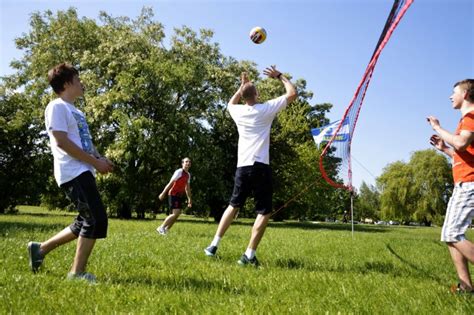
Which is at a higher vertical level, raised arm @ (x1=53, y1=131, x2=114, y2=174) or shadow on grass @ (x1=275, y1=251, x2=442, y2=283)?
raised arm @ (x1=53, y1=131, x2=114, y2=174)

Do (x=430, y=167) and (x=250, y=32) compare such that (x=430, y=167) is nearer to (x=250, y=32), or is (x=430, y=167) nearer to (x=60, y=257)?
(x=250, y=32)

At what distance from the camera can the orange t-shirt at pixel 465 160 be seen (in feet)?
13.9

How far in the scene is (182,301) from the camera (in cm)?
346

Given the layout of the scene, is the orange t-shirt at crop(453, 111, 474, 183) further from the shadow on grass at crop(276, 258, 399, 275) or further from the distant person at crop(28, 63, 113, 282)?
the distant person at crop(28, 63, 113, 282)

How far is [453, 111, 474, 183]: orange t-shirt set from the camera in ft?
13.9

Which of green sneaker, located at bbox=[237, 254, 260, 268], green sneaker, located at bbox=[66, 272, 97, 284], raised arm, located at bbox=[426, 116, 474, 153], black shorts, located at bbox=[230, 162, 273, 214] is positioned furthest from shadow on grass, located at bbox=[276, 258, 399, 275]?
green sneaker, located at bbox=[66, 272, 97, 284]

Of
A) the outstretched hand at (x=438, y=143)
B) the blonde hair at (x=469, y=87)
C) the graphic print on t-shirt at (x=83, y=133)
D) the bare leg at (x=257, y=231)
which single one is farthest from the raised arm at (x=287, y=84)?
the graphic print on t-shirt at (x=83, y=133)

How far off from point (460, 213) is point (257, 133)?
9.30 feet

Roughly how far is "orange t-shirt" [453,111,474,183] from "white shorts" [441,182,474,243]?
0.07 metres

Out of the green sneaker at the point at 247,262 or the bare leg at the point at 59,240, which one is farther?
the green sneaker at the point at 247,262

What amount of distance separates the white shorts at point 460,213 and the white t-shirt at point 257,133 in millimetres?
2526

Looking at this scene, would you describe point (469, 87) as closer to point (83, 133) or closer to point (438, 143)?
point (438, 143)

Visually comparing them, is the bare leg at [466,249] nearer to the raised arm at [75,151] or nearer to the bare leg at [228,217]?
the bare leg at [228,217]

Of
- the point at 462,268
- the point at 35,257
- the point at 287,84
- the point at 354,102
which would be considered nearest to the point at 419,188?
the point at 354,102
